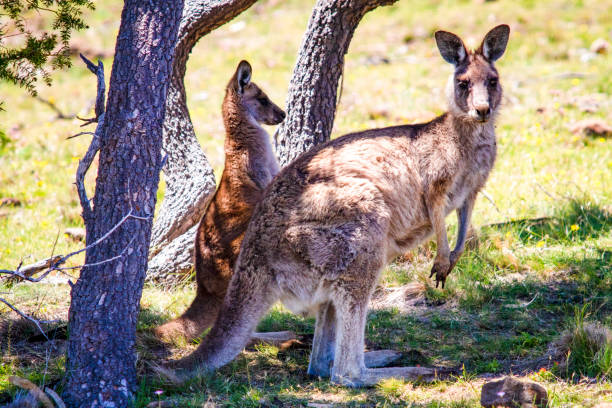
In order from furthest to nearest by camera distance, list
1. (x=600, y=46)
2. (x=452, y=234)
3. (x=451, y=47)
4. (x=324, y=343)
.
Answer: (x=600, y=46), (x=452, y=234), (x=451, y=47), (x=324, y=343)

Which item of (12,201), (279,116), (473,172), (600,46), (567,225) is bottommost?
(567,225)

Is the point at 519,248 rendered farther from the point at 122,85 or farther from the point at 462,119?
the point at 122,85

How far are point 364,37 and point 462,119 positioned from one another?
34.3 feet

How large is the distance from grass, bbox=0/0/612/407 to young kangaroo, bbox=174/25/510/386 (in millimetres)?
340

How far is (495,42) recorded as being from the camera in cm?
473

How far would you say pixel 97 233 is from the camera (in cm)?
368

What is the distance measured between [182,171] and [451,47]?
2.74 metres

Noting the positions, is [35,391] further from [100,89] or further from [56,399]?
[100,89]

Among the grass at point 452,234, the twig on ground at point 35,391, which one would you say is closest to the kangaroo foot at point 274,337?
the grass at point 452,234

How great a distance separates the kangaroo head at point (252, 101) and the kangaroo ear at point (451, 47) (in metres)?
1.71

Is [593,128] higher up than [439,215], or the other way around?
[593,128]

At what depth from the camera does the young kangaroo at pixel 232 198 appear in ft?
15.8

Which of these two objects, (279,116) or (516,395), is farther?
(279,116)

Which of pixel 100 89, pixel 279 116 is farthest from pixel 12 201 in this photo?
pixel 100 89
